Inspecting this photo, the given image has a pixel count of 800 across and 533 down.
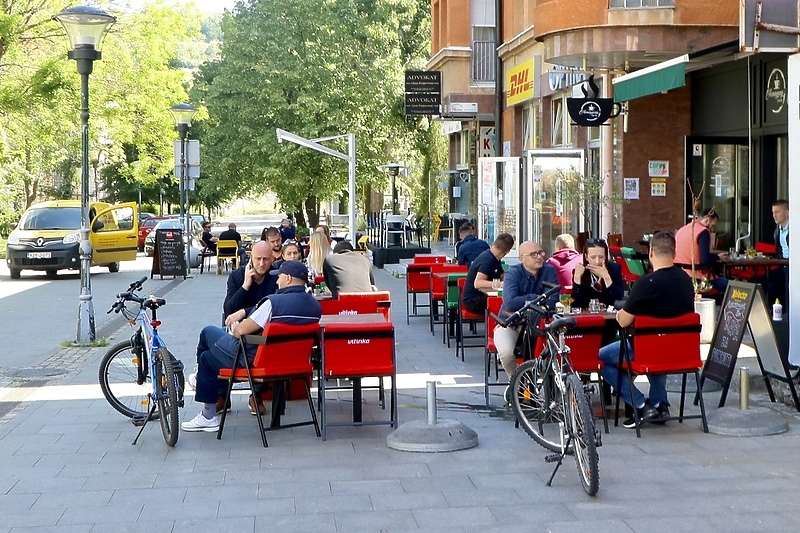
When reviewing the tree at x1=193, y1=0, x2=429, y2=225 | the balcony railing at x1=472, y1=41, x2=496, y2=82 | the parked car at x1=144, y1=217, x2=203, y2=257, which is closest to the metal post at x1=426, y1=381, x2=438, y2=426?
the balcony railing at x1=472, y1=41, x2=496, y2=82

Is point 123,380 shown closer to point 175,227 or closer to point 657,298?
point 657,298

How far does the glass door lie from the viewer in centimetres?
1883

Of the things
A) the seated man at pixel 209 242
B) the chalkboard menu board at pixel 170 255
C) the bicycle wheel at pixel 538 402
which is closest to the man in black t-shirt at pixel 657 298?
the bicycle wheel at pixel 538 402

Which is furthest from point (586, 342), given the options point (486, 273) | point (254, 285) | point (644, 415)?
point (486, 273)

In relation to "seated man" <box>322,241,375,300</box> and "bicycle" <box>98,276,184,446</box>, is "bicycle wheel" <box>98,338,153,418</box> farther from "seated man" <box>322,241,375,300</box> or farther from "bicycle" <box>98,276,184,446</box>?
"seated man" <box>322,241,375,300</box>

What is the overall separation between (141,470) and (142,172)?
3250cm

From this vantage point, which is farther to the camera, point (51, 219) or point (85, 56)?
point (51, 219)

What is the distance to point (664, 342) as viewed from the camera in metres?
8.24

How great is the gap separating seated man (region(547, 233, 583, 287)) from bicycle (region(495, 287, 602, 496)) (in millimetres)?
2623

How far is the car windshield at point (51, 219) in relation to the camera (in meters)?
28.7

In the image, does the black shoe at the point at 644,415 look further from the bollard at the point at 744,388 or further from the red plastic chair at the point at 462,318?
the red plastic chair at the point at 462,318

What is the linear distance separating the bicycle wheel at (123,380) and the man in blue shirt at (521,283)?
9.76 feet

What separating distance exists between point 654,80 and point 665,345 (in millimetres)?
6600

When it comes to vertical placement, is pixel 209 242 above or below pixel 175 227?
below
